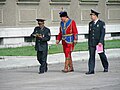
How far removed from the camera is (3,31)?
88.2ft

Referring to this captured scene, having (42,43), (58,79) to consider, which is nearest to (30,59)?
(42,43)

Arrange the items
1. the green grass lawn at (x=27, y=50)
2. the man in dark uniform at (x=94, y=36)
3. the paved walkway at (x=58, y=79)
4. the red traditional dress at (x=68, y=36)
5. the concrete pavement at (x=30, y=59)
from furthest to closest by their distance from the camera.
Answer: the green grass lawn at (x=27, y=50)
the concrete pavement at (x=30, y=59)
the red traditional dress at (x=68, y=36)
the man in dark uniform at (x=94, y=36)
the paved walkway at (x=58, y=79)

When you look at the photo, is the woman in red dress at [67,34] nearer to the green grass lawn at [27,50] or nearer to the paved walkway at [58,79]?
the paved walkway at [58,79]

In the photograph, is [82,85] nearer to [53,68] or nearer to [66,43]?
[66,43]

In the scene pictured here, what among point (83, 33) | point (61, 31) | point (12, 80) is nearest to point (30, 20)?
point (83, 33)

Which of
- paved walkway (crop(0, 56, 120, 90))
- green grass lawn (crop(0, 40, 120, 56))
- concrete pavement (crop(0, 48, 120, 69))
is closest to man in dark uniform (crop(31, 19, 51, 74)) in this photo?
paved walkway (crop(0, 56, 120, 90))

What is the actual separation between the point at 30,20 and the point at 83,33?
152 inches

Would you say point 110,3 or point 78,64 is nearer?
point 78,64

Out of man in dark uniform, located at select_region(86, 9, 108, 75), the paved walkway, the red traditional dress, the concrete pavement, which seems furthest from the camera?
the concrete pavement

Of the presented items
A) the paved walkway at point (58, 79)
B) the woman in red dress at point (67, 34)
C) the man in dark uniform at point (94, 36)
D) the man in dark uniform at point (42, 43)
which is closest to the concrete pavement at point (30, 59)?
the paved walkway at point (58, 79)

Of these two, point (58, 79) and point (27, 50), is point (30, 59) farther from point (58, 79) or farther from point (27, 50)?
point (58, 79)

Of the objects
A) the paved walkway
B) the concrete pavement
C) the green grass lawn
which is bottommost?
the paved walkway

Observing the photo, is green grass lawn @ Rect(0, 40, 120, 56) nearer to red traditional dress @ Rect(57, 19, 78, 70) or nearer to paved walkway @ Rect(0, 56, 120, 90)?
paved walkway @ Rect(0, 56, 120, 90)

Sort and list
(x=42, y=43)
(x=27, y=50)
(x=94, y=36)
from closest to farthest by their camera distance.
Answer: (x=94, y=36), (x=42, y=43), (x=27, y=50)
